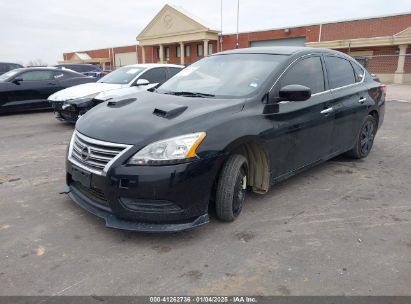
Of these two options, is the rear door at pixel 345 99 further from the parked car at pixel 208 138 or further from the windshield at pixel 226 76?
the windshield at pixel 226 76

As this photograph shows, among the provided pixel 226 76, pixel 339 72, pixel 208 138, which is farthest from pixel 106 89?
pixel 208 138

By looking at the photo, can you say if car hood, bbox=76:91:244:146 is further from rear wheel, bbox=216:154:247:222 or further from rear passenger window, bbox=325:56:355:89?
rear passenger window, bbox=325:56:355:89

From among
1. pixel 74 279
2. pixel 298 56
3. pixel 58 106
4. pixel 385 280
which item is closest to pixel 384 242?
pixel 385 280

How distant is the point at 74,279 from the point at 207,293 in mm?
956

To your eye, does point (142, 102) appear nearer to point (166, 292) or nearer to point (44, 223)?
point (44, 223)

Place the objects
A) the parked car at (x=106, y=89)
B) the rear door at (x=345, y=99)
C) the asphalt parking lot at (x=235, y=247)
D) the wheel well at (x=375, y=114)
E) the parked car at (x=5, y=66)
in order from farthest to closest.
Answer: the parked car at (x=5, y=66)
the parked car at (x=106, y=89)
the wheel well at (x=375, y=114)
the rear door at (x=345, y=99)
the asphalt parking lot at (x=235, y=247)

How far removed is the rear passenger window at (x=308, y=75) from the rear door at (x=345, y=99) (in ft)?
0.74

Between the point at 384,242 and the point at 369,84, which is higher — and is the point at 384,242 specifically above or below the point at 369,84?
below

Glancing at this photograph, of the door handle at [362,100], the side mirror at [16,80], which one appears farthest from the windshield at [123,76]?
the door handle at [362,100]

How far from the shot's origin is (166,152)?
9.62 ft

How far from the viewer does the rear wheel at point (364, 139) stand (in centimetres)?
549


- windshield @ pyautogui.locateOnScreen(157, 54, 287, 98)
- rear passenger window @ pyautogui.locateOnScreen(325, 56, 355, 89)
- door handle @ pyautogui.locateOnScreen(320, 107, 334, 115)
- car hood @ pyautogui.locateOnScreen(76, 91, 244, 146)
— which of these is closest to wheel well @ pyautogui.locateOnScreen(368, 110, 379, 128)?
rear passenger window @ pyautogui.locateOnScreen(325, 56, 355, 89)

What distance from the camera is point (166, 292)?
2463mm

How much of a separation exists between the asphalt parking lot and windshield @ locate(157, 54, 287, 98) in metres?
1.26
